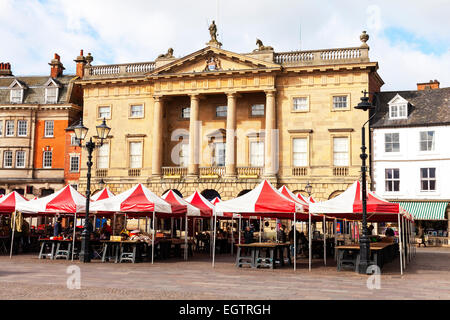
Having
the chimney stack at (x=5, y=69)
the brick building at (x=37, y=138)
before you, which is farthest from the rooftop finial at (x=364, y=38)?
the chimney stack at (x=5, y=69)

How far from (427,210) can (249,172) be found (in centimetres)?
1339

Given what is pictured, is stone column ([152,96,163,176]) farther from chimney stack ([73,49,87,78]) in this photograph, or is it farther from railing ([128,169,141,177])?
chimney stack ([73,49,87,78])

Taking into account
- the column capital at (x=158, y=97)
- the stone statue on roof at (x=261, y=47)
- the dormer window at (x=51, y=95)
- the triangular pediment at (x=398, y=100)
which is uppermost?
the stone statue on roof at (x=261, y=47)

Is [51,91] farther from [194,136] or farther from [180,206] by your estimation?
[180,206]

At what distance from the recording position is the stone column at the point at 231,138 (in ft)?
135

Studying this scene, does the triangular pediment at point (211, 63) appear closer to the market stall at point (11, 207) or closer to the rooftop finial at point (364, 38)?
the rooftop finial at point (364, 38)

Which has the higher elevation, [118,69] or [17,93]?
[118,69]

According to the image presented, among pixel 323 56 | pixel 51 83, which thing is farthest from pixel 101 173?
pixel 323 56

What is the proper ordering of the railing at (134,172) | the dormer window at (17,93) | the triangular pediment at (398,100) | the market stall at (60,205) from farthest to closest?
the dormer window at (17,93) < the railing at (134,172) < the triangular pediment at (398,100) < the market stall at (60,205)

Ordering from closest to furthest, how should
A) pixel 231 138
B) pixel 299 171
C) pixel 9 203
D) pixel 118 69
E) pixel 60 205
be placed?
pixel 60 205
pixel 9 203
pixel 299 171
pixel 231 138
pixel 118 69

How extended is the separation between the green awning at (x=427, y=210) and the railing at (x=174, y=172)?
17.5 meters

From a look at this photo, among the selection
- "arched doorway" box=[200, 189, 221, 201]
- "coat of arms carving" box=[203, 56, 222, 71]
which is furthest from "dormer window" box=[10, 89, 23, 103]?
"arched doorway" box=[200, 189, 221, 201]

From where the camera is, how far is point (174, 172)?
43188 mm
